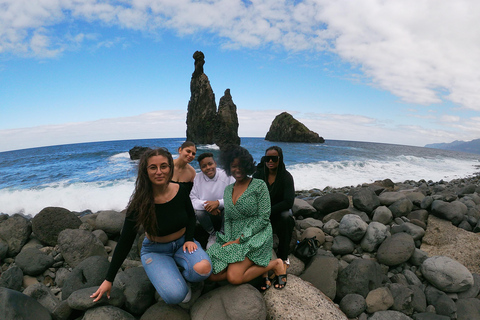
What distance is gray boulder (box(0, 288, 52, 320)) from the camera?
8.04 ft

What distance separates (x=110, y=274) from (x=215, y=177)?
5.35ft

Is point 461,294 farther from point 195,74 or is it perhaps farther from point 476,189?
point 195,74

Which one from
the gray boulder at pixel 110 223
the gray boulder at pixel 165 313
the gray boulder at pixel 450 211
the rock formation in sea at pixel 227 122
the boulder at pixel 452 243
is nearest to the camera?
the gray boulder at pixel 165 313

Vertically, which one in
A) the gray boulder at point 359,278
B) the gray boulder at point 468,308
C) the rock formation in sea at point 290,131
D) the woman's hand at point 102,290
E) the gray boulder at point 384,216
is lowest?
the gray boulder at point 468,308

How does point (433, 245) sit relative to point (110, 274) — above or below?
below

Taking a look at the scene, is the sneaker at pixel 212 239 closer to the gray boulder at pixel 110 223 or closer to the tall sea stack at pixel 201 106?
the gray boulder at pixel 110 223

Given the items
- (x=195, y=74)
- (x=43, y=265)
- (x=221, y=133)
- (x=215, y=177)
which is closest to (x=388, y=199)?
(x=215, y=177)

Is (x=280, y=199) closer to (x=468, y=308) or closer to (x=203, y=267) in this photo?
(x=203, y=267)

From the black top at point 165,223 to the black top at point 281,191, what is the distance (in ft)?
3.88

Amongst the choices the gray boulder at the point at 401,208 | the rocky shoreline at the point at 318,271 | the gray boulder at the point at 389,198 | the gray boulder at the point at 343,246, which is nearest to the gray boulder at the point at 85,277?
the rocky shoreline at the point at 318,271

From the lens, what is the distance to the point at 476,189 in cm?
784

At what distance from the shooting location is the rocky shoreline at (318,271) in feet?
8.85

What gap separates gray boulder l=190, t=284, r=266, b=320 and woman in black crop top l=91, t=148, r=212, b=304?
0.66 feet

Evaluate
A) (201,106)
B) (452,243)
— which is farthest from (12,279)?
(201,106)
